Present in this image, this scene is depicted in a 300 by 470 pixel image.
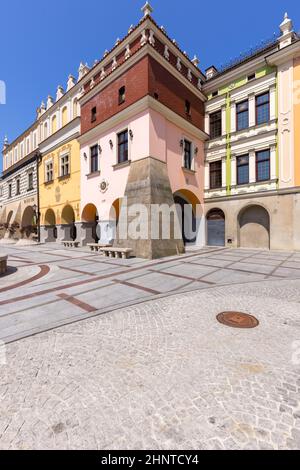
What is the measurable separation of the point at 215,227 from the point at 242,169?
5460 millimetres

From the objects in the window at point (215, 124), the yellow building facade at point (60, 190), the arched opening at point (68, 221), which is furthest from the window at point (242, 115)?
the arched opening at point (68, 221)

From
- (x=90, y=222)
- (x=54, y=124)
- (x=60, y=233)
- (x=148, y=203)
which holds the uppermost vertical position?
(x=54, y=124)

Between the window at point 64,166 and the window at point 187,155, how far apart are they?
12.1 metres

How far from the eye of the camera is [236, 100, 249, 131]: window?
1788cm

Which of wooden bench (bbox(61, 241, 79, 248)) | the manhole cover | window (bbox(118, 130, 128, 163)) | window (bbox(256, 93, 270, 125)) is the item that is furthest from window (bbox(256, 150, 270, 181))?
wooden bench (bbox(61, 241, 79, 248))

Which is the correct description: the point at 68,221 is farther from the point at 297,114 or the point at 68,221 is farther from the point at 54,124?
the point at 297,114

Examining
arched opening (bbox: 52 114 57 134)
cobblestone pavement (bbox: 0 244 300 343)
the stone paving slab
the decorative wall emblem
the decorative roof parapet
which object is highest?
the decorative roof parapet

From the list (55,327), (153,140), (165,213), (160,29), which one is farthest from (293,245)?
(160,29)

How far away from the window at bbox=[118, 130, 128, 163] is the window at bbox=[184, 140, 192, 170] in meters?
5.10

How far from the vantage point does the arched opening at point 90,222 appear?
1976cm

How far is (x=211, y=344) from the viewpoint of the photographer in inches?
134

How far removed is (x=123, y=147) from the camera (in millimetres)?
16078

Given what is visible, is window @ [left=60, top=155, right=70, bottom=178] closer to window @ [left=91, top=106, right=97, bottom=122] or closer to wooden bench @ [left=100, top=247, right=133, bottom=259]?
window @ [left=91, top=106, right=97, bottom=122]

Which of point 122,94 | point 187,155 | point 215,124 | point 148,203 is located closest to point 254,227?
point 187,155
